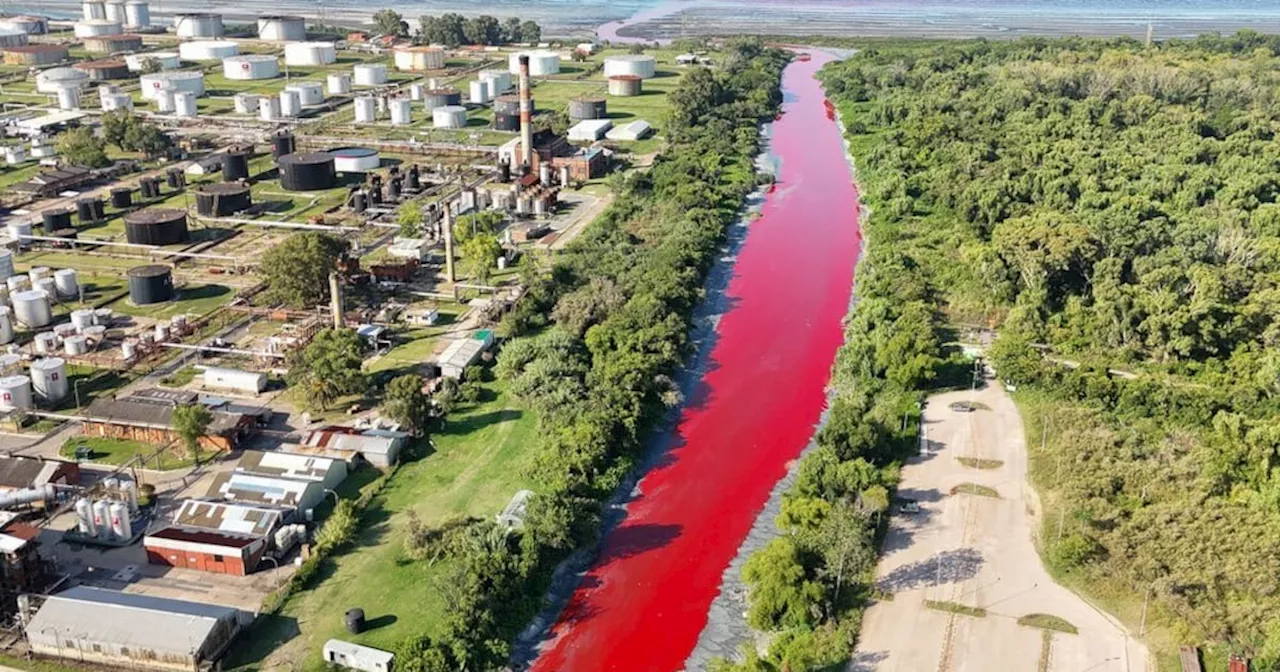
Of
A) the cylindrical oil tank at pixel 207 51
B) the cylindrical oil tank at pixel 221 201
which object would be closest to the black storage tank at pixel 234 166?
the cylindrical oil tank at pixel 221 201

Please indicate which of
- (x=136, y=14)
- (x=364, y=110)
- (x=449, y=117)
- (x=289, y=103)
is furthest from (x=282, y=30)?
(x=449, y=117)

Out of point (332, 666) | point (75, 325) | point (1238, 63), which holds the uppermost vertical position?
point (1238, 63)

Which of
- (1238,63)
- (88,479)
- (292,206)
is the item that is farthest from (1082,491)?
(1238,63)

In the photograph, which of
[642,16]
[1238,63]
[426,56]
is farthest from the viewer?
[642,16]

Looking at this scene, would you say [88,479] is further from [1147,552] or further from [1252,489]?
[1252,489]

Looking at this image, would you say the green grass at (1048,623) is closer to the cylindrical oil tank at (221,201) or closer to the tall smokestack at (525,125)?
the cylindrical oil tank at (221,201)

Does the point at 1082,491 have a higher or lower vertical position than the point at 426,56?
lower

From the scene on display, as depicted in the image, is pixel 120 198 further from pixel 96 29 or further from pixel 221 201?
pixel 96 29

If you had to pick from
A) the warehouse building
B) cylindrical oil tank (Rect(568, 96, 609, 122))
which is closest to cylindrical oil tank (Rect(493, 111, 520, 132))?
cylindrical oil tank (Rect(568, 96, 609, 122))
